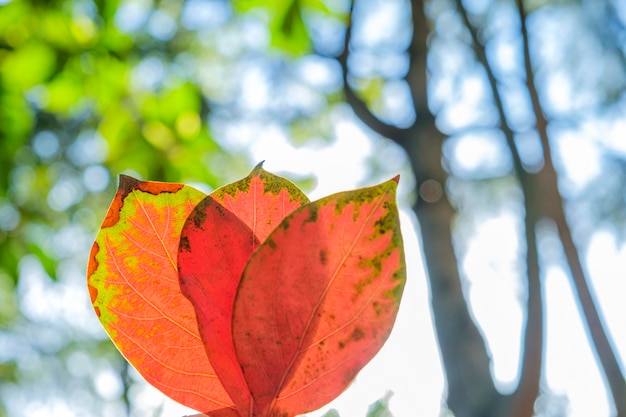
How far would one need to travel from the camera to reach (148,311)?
0.20m

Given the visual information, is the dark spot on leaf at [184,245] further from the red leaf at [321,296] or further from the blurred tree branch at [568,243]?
the blurred tree branch at [568,243]

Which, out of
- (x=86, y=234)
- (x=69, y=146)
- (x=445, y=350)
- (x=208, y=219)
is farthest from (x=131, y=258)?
(x=86, y=234)

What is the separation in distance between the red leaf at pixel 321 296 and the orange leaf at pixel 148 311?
25 millimetres

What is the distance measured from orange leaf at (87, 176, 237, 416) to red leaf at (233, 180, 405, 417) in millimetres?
25

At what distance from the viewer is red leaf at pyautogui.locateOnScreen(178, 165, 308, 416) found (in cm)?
20

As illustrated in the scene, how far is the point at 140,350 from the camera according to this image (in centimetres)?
20

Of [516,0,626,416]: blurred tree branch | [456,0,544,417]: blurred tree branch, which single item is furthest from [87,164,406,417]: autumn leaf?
[456,0,544,417]: blurred tree branch

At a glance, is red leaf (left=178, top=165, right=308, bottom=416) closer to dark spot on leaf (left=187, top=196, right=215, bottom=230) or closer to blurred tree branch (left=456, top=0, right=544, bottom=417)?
dark spot on leaf (left=187, top=196, right=215, bottom=230)

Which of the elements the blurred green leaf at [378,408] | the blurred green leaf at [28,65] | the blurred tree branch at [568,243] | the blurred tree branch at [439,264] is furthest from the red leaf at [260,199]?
the blurred tree branch at [439,264]

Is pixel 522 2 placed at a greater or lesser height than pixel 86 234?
lesser

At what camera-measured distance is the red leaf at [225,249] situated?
0.20 m

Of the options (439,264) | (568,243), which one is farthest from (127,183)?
(439,264)

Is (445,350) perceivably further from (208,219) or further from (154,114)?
(208,219)

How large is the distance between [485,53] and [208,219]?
78cm
